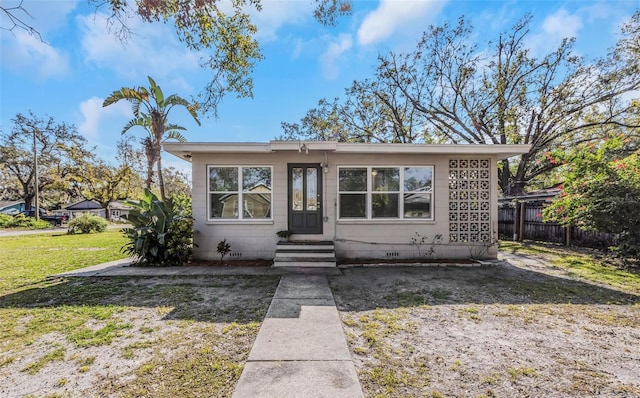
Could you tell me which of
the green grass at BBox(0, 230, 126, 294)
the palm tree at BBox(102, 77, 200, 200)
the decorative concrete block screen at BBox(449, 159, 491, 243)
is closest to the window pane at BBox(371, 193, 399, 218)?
the decorative concrete block screen at BBox(449, 159, 491, 243)

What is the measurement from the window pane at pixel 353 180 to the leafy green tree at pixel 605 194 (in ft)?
19.0

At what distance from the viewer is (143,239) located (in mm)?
6910

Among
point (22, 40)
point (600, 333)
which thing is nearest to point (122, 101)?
point (22, 40)

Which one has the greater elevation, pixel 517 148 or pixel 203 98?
pixel 203 98

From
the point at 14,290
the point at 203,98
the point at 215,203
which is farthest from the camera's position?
the point at 215,203

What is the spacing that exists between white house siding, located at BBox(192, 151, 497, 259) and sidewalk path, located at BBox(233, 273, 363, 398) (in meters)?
3.42

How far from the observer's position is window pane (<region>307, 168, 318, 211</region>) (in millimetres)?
7777

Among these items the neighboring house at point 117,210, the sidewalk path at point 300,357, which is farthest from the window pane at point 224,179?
the neighboring house at point 117,210

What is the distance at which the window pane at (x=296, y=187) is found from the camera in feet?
25.4

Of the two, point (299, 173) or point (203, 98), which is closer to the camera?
point (203, 98)

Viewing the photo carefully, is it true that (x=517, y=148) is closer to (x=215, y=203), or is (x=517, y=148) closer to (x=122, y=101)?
Result: (x=215, y=203)

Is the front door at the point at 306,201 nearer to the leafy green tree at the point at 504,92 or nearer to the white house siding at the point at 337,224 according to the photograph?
the white house siding at the point at 337,224

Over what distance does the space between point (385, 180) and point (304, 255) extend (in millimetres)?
3009

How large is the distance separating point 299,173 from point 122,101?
26.4ft
